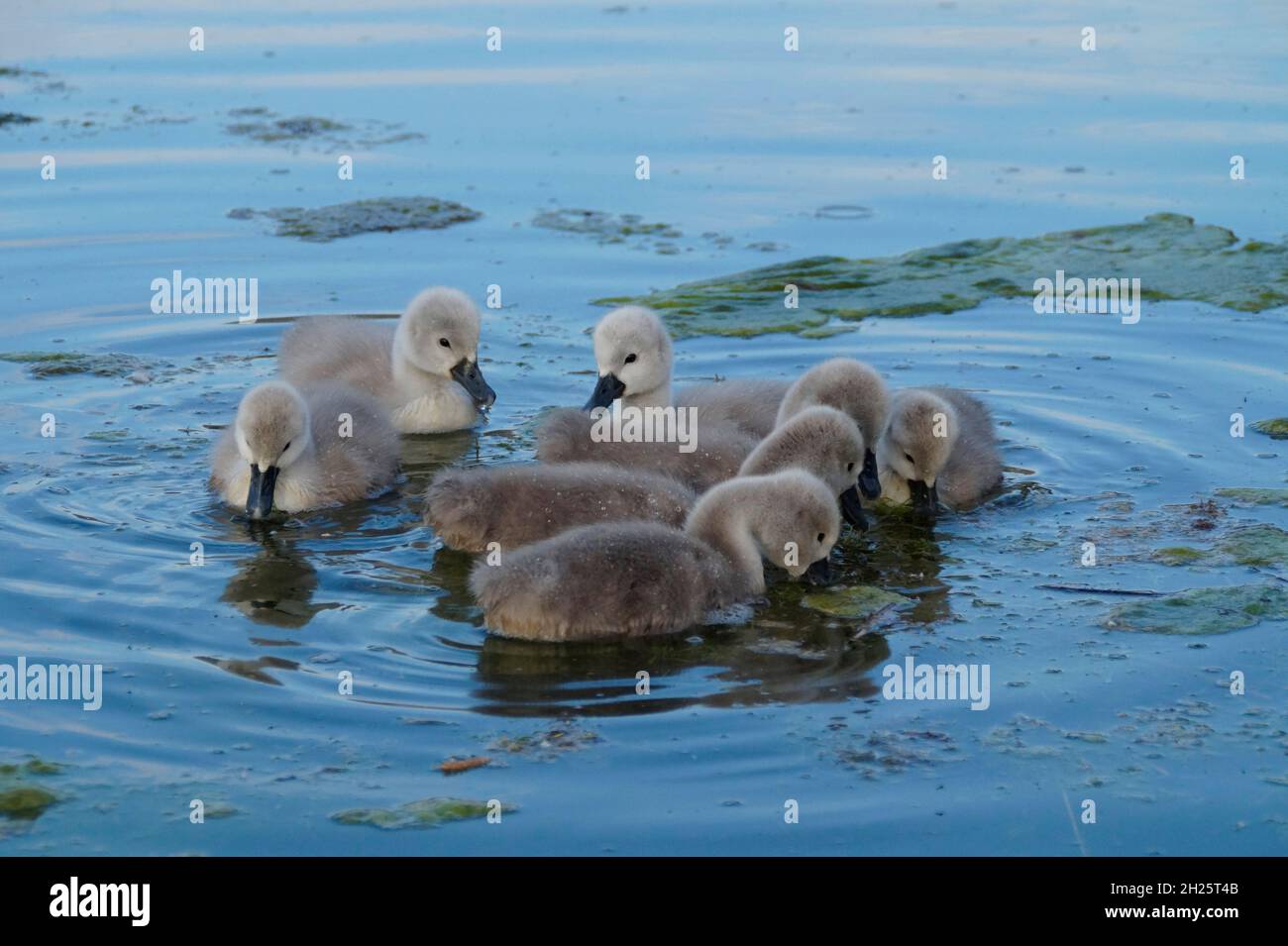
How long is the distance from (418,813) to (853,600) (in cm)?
226

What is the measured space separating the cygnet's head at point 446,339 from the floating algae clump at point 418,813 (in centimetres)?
420

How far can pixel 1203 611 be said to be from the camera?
648 centimetres

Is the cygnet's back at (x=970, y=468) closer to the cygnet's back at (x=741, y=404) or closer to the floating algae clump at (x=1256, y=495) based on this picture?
the cygnet's back at (x=741, y=404)

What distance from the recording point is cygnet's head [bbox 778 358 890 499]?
7.81 meters

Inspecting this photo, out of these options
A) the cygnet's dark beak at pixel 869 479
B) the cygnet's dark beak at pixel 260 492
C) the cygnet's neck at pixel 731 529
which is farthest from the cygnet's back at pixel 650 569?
the cygnet's dark beak at pixel 260 492

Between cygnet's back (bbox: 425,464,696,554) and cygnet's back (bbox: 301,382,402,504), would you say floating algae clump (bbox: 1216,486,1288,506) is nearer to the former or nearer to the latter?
cygnet's back (bbox: 425,464,696,554)

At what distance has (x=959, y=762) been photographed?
5.41m

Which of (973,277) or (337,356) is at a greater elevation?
(973,277)

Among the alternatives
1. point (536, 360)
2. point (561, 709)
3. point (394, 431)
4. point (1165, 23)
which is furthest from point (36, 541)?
point (1165, 23)

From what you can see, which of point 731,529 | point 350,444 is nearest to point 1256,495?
point 731,529

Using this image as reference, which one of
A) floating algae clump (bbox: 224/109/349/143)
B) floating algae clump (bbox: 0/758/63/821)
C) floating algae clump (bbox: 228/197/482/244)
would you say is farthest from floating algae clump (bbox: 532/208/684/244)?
floating algae clump (bbox: 0/758/63/821)

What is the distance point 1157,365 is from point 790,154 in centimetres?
459

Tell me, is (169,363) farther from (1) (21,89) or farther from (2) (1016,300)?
(1) (21,89)

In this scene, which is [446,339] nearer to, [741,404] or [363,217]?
[741,404]
